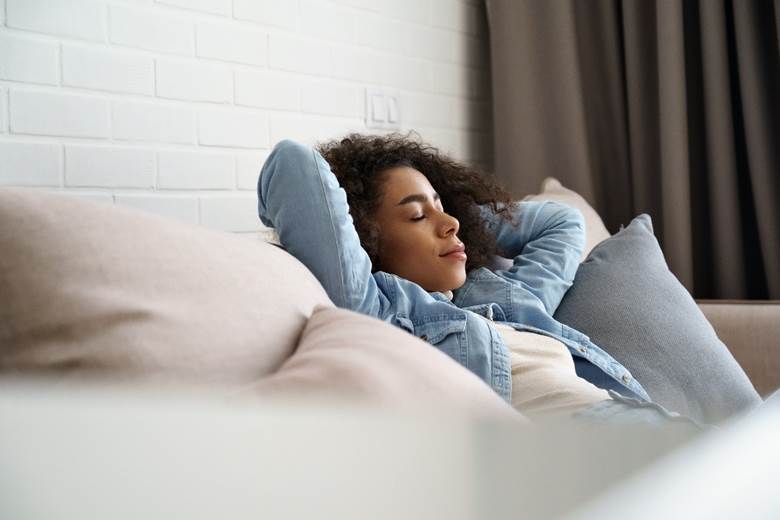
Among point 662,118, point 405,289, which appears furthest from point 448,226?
point 662,118

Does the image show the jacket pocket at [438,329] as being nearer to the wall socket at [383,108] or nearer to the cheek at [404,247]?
the cheek at [404,247]

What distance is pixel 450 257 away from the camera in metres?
1.49

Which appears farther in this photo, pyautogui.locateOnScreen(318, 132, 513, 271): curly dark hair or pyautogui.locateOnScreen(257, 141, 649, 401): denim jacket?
pyautogui.locateOnScreen(318, 132, 513, 271): curly dark hair

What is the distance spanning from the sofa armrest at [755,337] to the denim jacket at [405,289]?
0.50m

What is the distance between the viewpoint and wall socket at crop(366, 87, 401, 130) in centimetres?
228

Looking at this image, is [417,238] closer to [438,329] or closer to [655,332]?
[438,329]

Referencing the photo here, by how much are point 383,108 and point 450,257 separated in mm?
918

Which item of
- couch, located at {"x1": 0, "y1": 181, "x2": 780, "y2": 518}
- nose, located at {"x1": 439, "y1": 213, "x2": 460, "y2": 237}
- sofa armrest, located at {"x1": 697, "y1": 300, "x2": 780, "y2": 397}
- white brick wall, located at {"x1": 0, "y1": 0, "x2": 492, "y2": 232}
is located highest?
white brick wall, located at {"x1": 0, "y1": 0, "x2": 492, "y2": 232}

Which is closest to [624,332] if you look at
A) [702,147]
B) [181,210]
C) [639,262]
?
[639,262]

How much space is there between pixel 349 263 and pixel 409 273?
35cm

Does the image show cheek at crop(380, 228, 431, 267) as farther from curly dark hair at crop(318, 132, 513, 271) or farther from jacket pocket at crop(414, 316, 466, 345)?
jacket pocket at crop(414, 316, 466, 345)

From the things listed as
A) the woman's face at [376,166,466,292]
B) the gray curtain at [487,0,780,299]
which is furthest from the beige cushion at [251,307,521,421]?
the gray curtain at [487,0,780,299]

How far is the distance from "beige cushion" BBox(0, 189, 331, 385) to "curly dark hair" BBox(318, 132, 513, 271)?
72 centimetres

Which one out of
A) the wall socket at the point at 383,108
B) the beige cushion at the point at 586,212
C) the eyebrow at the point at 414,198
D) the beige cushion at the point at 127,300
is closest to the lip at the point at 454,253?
the eyebrow at the point at 414,198
